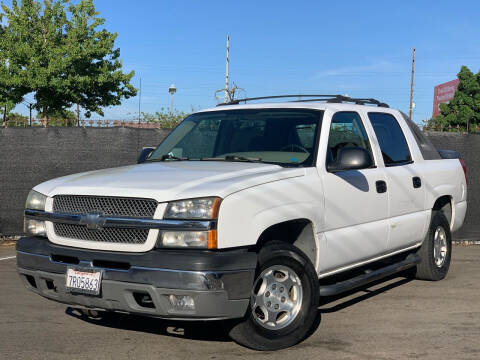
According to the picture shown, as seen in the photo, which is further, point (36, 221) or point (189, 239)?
point (36, 221)

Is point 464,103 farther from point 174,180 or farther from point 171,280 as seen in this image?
point 171,280

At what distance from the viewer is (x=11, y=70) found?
3169 centimetres

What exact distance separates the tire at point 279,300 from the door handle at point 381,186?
1351mm

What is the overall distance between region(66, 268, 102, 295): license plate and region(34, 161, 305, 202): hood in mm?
532

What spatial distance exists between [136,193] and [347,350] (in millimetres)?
1855

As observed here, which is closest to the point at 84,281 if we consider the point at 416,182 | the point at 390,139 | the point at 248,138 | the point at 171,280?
the point at 171,280

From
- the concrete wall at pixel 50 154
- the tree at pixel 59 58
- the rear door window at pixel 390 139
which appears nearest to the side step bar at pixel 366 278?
the rear door window at pixel 390 139

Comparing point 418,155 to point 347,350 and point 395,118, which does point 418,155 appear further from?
point 347,350

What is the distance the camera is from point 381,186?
568cm

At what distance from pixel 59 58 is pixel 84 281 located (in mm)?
28928

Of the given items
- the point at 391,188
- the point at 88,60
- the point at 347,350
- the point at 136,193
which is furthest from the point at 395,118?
the point at 88,60

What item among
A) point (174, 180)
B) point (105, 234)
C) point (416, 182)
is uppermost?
point (174, 180)

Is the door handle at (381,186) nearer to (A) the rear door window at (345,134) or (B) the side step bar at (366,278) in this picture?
(A) the rear door window at (345,134)

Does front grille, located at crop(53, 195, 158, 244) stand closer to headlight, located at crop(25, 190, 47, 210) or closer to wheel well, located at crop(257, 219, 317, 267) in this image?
headlight, located at crop(25, 190, 47, 210)
